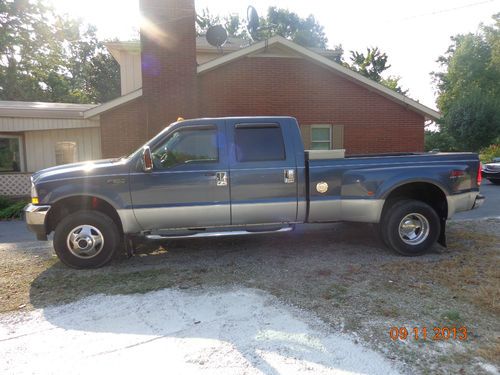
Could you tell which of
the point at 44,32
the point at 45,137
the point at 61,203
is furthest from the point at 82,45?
the point at 61,203

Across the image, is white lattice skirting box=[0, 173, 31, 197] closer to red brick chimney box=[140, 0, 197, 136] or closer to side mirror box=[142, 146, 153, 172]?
red brick chimney box=[140, 0, 197, 136]

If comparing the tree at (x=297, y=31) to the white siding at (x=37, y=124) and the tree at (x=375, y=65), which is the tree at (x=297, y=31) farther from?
the white siding at (x=37, y=124)

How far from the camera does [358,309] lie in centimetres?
384

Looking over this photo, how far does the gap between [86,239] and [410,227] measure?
4.58 meters

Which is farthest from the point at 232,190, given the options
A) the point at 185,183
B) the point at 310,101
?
the point at 310,101

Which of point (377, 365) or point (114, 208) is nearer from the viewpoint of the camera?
point (377, 365)

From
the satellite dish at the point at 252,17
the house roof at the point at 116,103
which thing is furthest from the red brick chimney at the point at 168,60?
the satellite dish at the point at 252,17

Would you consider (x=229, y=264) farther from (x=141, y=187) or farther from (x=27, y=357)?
(x=27, y=357)

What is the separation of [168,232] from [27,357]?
231cm

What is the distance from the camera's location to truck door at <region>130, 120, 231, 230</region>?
5117 millimetres

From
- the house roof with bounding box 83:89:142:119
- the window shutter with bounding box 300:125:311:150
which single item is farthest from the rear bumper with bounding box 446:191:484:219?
the house roof with bounding box 83:89:142:119

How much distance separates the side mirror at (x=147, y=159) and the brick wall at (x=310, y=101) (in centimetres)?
761

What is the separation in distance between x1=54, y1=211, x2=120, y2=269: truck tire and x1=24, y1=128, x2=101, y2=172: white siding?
10144 millimetres

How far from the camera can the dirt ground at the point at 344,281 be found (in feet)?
10.6
